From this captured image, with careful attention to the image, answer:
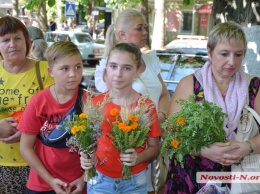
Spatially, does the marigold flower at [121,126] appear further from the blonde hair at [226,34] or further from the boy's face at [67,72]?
the blonde hair at [226,34]

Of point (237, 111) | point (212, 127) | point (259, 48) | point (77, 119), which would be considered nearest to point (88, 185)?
point (77, 119)

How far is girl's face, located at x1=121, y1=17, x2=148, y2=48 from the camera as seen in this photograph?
300 centimetres

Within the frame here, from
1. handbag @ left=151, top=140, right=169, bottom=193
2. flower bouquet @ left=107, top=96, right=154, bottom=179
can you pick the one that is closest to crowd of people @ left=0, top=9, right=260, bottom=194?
flower bouquet @ left=107, top=96, right=154, bottom=179

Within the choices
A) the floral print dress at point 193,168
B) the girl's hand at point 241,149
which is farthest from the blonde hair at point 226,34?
the girl's hand at point 241,149

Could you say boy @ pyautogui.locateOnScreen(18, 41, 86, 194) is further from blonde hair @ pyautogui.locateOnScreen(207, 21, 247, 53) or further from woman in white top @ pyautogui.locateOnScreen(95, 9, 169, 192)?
blonde hair @ pyautogui.locateOnScreen(207, 21, 247, 53)

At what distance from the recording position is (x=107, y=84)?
2.82 metres

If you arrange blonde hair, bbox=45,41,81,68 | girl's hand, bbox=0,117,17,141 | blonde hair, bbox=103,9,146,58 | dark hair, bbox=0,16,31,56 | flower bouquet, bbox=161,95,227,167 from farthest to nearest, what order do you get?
blonde hair, bbox=103,9,146,58, dark hair, bbox=0,16,31,56, girl's hand, bbox=0,117,17,141, blonde hair, bbox=45,41,81,68, flower bouquet, bbox=161,95,227,167

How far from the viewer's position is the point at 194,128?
80.3 inches

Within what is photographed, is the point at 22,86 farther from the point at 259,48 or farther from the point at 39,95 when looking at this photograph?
the point at 259,48

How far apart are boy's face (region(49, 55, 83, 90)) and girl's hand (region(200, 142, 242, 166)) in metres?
0.96

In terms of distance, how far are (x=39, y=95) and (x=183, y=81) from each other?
3.28ft

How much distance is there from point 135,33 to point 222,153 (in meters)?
1.32

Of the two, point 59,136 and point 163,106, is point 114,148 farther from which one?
point 163,106

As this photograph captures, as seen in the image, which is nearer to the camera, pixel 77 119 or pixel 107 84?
pixel 77 119
